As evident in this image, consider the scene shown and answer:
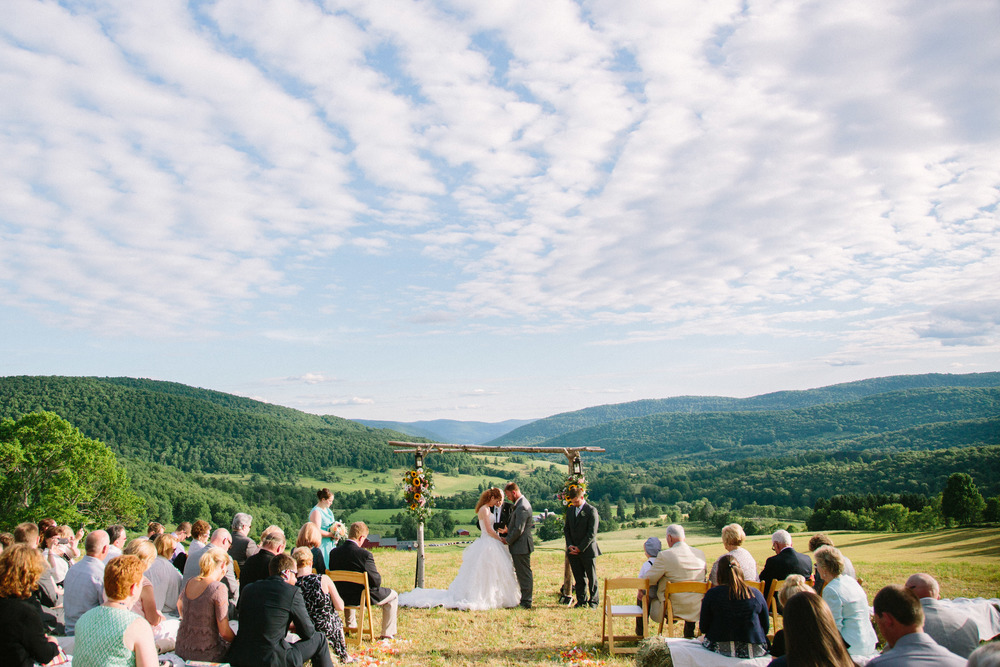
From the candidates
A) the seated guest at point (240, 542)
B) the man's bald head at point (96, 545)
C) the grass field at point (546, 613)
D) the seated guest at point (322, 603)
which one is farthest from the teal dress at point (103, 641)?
the seated guest at point (240, 542)

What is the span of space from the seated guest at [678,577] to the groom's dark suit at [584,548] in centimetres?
214

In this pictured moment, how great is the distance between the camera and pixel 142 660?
3.50 m

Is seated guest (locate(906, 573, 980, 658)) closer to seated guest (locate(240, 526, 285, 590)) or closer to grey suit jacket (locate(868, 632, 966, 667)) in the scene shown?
grey suit jacket (locate(868, 632, 966, 667))

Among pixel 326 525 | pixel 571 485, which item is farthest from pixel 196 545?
pixel 571 485

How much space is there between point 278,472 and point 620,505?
58775 mm

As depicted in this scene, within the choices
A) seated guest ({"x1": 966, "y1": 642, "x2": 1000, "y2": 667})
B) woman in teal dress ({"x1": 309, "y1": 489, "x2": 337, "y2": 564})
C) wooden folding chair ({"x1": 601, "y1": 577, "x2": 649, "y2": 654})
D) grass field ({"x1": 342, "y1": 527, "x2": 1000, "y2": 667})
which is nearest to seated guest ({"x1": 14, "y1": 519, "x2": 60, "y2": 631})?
woman in teal dress ({"x1": 309, "y1": 489, "x2": 337, "y2": 564})

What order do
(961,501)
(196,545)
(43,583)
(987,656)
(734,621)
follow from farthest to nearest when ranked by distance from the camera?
(961,501) → (196,545) → (43,583) → (734,621) → (987,656)

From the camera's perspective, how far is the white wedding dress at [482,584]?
931 cm

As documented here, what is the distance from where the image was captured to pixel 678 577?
6832 millimetres

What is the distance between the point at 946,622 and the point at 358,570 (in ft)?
20.0

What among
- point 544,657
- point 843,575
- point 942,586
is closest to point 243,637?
point 544,657

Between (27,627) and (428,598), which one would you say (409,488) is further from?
(27,627)

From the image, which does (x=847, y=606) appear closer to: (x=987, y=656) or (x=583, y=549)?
(x=987, y=656)

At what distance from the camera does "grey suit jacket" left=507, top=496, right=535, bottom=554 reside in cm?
956
